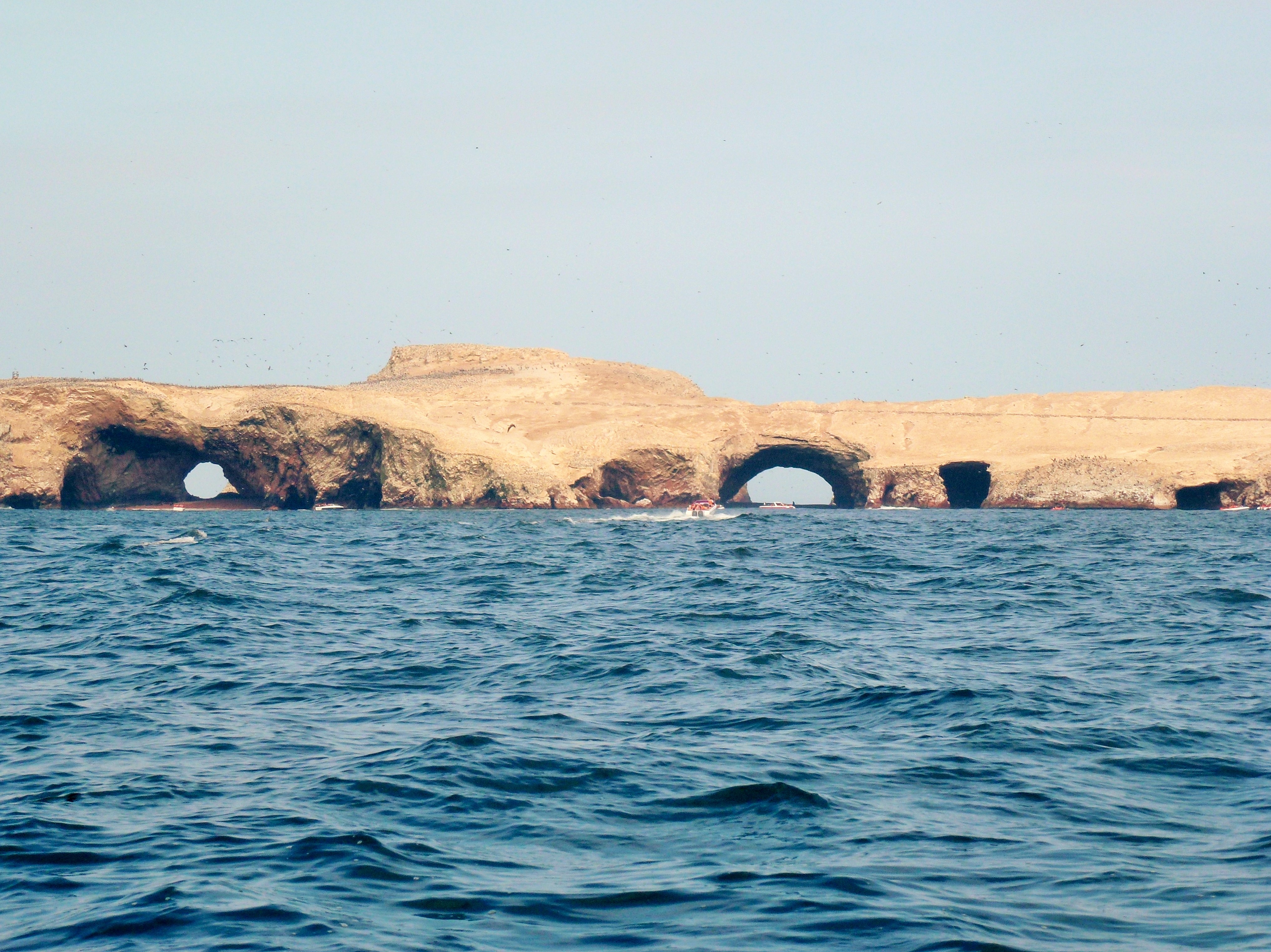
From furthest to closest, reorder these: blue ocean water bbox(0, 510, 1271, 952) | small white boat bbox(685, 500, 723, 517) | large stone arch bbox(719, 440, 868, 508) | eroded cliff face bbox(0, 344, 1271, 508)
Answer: large stone arch bbox(719, 440, 868, 508)
eroded cliff face bbox(0, 344, 1271, 508)
small white boat bbox(685, 500, 723, 517)
blue ocean water bbox(0, 510, 1271, 952)

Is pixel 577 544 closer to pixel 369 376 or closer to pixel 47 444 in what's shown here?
pixel 47 444

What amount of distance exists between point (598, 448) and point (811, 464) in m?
18.7

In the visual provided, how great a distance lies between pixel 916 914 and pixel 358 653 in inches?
442

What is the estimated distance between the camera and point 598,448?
8256 centimetres

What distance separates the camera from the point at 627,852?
841cm

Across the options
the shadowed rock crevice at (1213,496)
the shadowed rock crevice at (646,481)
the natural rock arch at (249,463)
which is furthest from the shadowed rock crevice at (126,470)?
the shadowed rock crevice at (1213,496)

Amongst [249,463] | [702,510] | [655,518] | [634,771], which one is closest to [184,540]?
[655,518]

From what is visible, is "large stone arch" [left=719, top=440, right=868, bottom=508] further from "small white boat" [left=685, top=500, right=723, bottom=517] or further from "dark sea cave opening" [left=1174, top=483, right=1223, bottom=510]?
"dark sea cave opening" [left=1174, top=483, right=1223, bottom=510]

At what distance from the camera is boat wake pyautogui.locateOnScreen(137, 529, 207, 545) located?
38594mm

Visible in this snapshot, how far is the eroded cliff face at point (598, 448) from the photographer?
2891 inches

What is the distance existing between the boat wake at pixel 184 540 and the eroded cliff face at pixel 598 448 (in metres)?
29.8

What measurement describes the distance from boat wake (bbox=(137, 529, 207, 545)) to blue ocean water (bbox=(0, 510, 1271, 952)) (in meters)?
14.4

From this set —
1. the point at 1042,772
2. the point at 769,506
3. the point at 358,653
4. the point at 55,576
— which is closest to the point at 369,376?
the point at 769,506

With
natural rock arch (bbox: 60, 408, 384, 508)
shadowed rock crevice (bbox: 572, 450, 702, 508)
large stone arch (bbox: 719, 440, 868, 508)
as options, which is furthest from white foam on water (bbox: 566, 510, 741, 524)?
natural rock arch (bbox: 60, 408, 384, 508)
